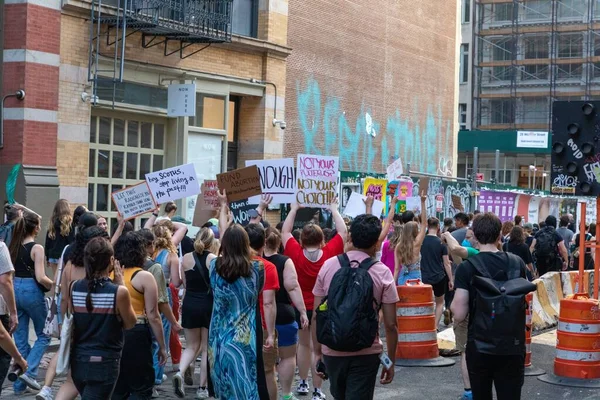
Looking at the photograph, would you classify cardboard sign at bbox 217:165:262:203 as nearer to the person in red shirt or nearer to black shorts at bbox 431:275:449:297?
the person in red shirt

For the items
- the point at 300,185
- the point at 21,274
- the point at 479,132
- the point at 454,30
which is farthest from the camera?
the point at 479,132

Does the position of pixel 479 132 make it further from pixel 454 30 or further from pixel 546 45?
pixel 454 30

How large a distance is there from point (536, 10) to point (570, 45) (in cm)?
333

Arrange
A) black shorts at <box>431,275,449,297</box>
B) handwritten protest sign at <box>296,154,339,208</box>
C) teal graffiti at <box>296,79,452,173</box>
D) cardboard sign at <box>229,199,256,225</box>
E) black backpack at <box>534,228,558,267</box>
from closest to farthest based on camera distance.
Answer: handwritten protest sign at <box>296,154,339,208</box> < cardboard sign at <box>229,199,256,225</box> < black shorts at <box>431,275,449,297</box> < black backpack at <box>534,228,558,267</box> < teal graffiti at <box>296,79,452,173</box>

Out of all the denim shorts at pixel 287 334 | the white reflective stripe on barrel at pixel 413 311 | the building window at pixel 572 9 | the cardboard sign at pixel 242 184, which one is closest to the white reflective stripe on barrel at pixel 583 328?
the white reflective stripe on barrel at pixel 413 311

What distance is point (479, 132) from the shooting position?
205 ft

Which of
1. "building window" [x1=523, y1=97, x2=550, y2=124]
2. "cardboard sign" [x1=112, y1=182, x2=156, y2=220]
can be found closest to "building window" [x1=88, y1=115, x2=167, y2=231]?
"cardboard sign" [x1=112, y1=182, x2=156, y2=220]

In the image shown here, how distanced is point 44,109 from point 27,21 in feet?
5.28

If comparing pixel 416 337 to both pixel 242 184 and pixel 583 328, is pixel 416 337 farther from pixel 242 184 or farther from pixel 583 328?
pixel 242 184

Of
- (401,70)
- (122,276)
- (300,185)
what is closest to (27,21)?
(300,185)

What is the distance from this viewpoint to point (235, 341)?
7.39 meters

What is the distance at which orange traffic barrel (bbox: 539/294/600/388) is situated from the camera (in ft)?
37.5

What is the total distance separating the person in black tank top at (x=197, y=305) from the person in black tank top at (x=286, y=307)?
0.84m

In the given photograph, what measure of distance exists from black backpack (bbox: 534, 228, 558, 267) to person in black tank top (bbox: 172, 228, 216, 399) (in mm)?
11009
